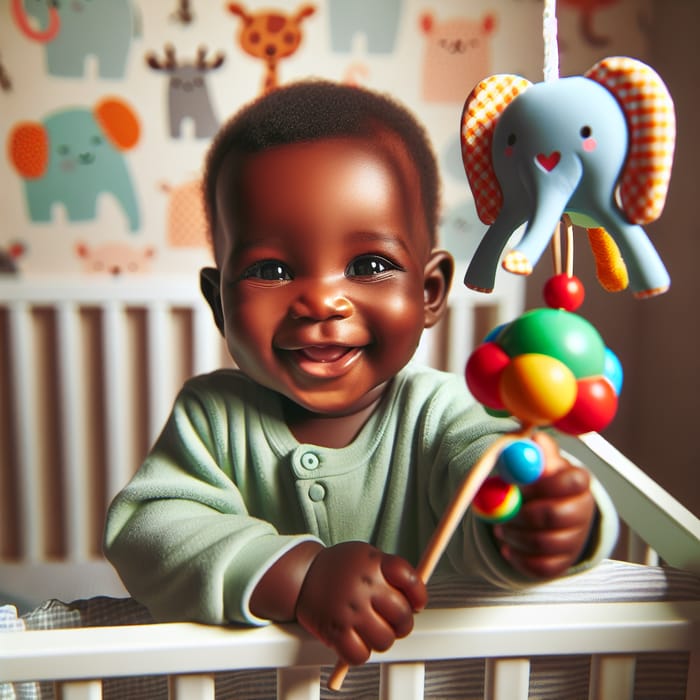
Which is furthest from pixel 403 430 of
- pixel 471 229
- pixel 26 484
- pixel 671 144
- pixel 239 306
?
pixel 26 484

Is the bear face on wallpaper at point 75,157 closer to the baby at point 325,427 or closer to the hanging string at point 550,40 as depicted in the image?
the baby at point 325,427

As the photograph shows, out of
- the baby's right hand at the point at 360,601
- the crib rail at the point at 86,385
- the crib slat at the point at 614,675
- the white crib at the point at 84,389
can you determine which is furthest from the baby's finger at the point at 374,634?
the crib rail at the point at 86,385

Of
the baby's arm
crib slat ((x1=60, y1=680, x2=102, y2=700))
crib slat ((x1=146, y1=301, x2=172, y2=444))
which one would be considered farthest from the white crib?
crib slat ((x1=60, y1=680, x2=102, y2=700))

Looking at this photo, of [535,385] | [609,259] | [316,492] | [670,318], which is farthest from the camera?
[670,318]

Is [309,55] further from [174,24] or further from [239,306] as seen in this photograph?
[239,306]

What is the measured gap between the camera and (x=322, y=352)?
1.67 feet

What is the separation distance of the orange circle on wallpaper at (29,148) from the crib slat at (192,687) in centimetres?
108

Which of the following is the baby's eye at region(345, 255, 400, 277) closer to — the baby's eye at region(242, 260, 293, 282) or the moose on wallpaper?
the baby's eye at region(242, 260, 293, 282)

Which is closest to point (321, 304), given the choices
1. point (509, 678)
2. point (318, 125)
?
point (318, 125)

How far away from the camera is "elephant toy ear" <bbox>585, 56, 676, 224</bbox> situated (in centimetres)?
36

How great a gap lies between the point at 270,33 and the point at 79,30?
0.30m

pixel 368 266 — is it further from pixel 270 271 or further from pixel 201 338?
pixel 201 338

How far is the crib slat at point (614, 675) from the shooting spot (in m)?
0.41

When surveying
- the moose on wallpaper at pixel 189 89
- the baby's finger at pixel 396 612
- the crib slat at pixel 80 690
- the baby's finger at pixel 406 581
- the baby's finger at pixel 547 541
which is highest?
the moose on wallpaper at pixel 189 89
